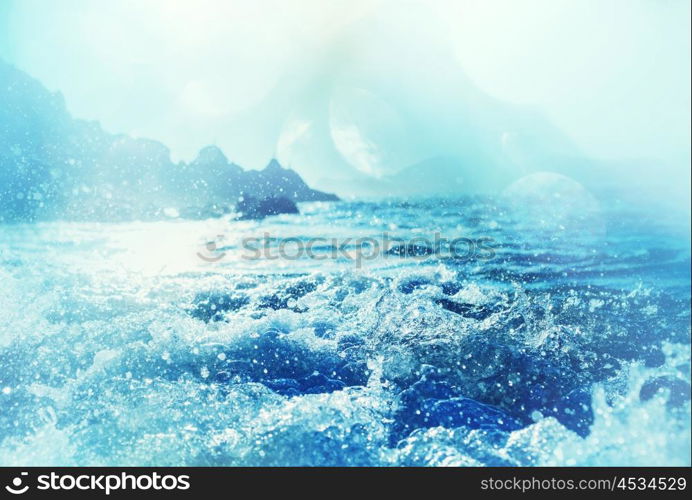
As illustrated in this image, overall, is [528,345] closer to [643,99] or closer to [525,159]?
[525,159]

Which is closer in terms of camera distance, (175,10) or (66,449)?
(66,449)

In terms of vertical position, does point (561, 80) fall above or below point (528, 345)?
above

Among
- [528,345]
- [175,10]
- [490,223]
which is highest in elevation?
[175,10]

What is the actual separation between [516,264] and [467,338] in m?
0.60

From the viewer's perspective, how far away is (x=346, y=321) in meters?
2.67

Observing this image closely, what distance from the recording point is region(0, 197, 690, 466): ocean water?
8.05 feet

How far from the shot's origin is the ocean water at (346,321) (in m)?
2.46

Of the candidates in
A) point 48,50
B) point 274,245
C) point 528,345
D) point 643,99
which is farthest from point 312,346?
point 643,99
